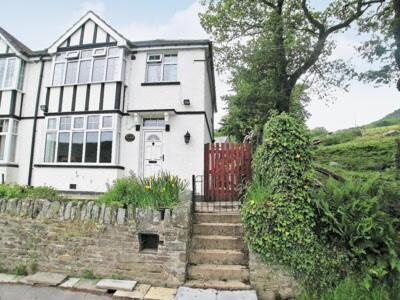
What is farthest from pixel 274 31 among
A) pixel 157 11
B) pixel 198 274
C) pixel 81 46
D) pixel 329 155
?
pixel 198 274

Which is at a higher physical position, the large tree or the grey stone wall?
the large tree

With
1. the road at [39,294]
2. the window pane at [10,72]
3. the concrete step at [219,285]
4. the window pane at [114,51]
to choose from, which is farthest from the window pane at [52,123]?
the concrete step at [219,285]

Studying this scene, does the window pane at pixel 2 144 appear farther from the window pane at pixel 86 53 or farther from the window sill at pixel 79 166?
the window pane at pixel 86 53

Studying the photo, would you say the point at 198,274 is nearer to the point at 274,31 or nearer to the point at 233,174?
the point at 233,174

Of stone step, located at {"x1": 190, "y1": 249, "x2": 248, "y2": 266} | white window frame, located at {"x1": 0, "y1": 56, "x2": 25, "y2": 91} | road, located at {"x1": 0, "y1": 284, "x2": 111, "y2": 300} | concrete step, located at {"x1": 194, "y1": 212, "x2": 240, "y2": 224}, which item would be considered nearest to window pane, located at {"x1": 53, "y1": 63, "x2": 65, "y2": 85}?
white window frame, located at {"x1": 0, "y1": 56, "x2": 25, "y2": 91}

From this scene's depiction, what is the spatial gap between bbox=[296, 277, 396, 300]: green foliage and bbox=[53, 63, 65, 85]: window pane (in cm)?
1204

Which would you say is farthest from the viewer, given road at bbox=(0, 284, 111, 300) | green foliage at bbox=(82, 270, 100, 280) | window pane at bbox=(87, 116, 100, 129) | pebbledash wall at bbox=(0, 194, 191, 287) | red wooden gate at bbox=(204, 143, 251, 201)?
window pane at bbox=(87, 116, 100, 129)

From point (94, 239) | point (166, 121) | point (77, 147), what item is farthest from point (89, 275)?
point (77, 147)

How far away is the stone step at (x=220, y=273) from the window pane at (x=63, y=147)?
845 centimetres

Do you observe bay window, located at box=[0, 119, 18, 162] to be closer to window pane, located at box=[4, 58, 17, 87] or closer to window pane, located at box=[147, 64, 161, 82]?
window pane, located at box=[4, 58, 17, 87]

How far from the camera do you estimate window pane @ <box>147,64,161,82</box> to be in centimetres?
1076

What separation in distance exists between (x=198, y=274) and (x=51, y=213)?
321 centimetres

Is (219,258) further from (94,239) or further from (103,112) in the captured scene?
(103,112)

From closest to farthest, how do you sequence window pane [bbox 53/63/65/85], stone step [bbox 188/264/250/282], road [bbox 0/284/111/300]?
road [bbox 0/284/111/300]
stone step [bbox 188/264/250/282]
window pane [bbox 53/63/65/85]
